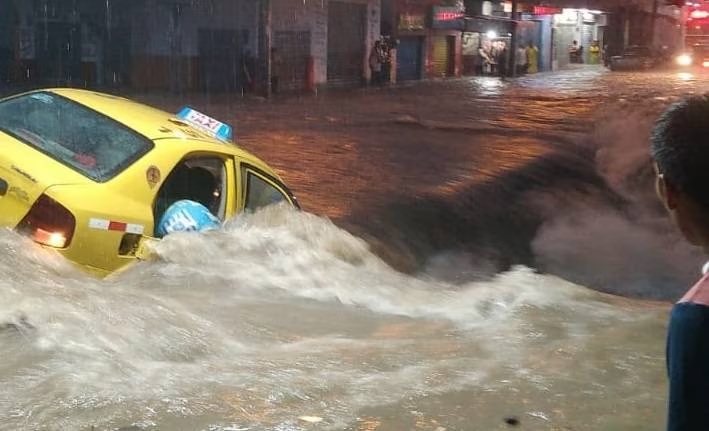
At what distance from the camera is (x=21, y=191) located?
193 inches

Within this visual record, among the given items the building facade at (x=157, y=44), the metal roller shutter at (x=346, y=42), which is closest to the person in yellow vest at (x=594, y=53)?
the metal roller shutter at (x=346, y=42)

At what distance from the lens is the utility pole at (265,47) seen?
933 inches

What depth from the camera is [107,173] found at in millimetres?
5250

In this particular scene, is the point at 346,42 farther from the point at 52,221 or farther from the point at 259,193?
the point at 52,221

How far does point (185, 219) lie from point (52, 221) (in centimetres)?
88

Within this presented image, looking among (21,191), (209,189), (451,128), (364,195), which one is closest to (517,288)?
(209,189)

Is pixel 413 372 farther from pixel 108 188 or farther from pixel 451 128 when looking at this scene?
pixel 451 128

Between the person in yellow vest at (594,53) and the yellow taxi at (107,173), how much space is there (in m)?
53.8

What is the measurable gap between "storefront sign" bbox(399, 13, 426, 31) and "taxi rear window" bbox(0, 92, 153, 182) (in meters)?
29.4

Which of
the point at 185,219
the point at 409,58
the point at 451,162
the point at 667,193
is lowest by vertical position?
the point at 451,162

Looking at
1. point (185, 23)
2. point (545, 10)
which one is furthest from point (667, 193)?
point (545, 10)

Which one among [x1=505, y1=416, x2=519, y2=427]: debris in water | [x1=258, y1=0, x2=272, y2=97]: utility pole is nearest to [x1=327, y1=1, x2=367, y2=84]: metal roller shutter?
[x1=258, y1=0, x2=272, y2=97]: utility pole

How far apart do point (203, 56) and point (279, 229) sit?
19573 millimetres

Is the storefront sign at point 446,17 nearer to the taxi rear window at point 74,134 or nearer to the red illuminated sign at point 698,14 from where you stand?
the red illuminated sign at point 698,14
